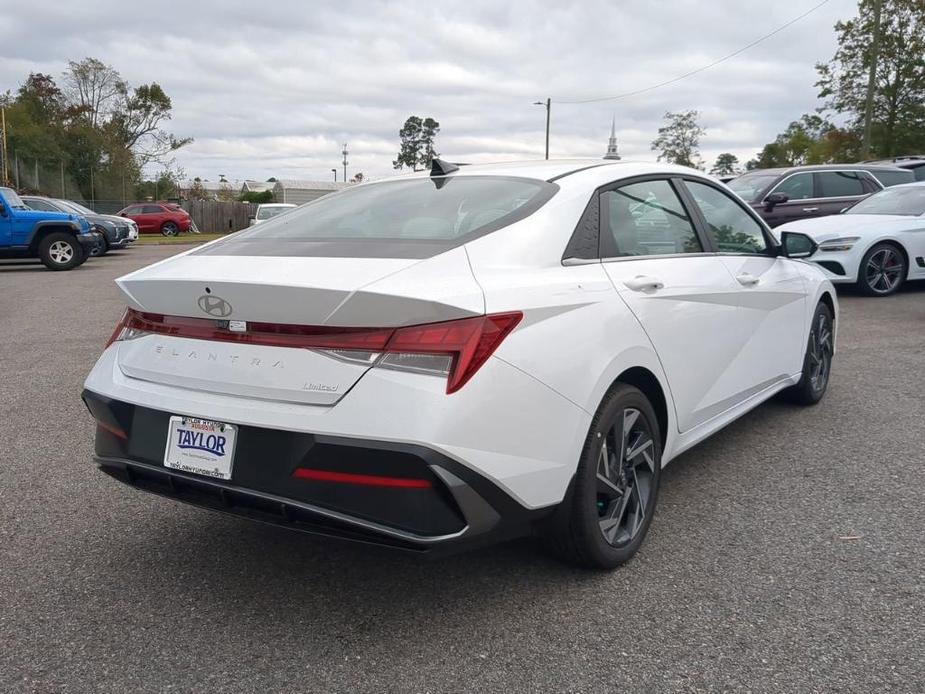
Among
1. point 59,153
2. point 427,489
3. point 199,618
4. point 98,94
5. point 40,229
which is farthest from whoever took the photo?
point 98,94

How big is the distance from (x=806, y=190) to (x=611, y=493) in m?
11.7

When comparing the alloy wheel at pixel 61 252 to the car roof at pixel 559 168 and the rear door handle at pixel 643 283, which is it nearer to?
the car roof at pixel 559 168

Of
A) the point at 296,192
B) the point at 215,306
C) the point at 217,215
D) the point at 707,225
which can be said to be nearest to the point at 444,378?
the point at 215,306

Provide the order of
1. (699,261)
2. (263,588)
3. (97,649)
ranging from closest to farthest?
(97,649)
(263,588)
(699,261)

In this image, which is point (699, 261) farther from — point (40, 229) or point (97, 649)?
point (40, 229)

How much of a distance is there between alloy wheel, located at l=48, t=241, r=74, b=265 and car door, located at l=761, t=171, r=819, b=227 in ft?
42.7

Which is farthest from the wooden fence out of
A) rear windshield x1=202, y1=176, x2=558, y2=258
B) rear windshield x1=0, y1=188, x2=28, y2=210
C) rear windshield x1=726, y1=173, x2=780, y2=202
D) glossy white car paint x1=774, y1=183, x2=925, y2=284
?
rear windshield x1=202, y1=176, x2=558, y2=258

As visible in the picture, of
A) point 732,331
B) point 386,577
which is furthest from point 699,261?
point 386,577

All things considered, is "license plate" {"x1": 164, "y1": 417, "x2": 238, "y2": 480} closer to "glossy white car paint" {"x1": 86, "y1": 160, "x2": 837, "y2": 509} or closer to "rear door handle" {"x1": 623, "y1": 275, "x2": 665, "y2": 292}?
"glossy white car paint" {"x1": 86, "y1": 160, "x2": 837, "y2": 509}

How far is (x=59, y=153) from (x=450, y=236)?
46621mm

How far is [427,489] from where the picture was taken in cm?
234

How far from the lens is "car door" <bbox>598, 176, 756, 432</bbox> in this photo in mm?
3223

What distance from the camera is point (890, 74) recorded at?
39219 millimetres

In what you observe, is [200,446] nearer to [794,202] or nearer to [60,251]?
[794,202]
